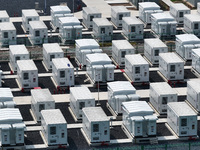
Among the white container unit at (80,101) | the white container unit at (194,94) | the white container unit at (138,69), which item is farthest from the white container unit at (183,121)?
the white container unit at (138,69)

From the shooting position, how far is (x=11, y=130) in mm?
89938

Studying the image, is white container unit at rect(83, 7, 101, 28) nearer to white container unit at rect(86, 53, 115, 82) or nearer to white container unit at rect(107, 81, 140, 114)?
white container unit at rect(86, 53, 115, 82)

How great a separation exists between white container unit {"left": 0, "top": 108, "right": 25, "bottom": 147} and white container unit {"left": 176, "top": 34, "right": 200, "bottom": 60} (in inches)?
1505

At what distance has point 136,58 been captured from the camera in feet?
374

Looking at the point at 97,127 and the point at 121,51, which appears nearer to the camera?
the point at 97,127

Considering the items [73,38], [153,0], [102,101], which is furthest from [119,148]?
[153,0]

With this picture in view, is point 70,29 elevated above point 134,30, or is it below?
above

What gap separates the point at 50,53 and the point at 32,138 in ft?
85.5

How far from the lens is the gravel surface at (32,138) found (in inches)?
3644

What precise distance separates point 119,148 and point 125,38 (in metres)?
49.6

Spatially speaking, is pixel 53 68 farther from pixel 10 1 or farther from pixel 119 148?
pixel 10 1

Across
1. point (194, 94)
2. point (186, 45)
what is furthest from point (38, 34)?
point (194, 94)

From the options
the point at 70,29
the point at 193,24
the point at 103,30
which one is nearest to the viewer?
the point at 70,29

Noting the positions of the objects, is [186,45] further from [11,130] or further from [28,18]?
[11,130]
